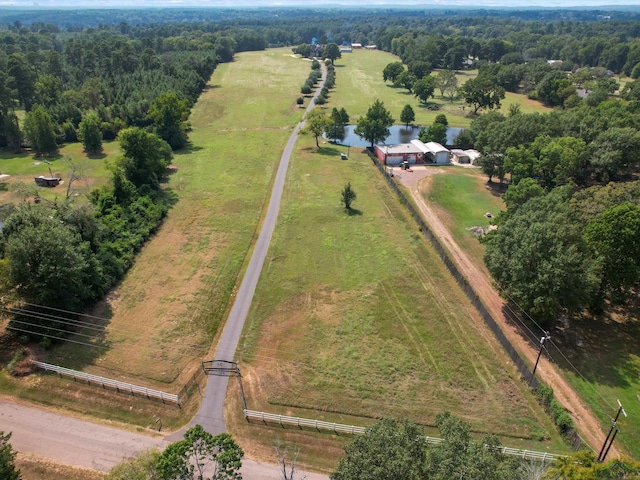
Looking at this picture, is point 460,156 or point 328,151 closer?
point 460,156

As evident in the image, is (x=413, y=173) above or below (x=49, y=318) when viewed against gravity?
below

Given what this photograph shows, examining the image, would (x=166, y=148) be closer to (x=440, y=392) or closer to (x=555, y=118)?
(x=440, y=392)

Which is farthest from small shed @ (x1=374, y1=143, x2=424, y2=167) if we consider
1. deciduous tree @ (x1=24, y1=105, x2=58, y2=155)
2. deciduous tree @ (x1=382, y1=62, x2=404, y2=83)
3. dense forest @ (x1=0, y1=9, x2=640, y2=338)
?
deciduous tree @ (x1=382, y1=62, x2=404, y2=83)

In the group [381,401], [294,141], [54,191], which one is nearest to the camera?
[381,401]

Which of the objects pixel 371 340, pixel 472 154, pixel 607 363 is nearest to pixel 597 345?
pixel 607 363

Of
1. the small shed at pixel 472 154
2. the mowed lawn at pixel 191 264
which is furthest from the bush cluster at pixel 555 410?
the small shed at pixel 472 154

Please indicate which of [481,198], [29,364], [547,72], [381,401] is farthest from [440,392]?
[547,72]

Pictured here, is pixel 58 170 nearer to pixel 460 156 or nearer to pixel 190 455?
pixel 190 455
